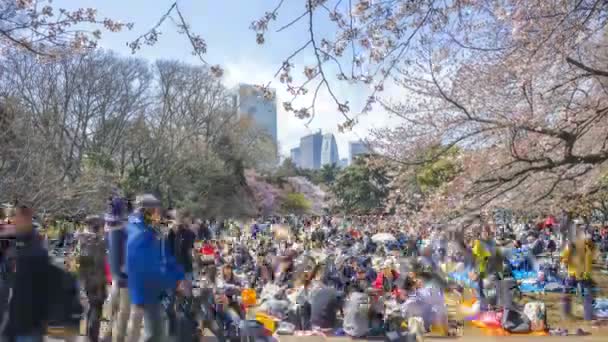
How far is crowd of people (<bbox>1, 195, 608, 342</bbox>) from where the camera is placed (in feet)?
12.0

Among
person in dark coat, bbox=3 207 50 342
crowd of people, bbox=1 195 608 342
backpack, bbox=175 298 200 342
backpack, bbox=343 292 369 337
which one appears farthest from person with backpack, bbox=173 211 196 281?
person in dark coat, bbox=3 207 50 342

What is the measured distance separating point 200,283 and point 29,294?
477 centimetres

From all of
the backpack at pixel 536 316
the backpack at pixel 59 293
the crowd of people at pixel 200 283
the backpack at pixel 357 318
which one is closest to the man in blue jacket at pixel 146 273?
the crowd of people at pixel 200 283

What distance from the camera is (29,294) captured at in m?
3.54

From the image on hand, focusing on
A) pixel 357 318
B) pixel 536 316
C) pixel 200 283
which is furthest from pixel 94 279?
pixel 536 316

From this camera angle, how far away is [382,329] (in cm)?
769

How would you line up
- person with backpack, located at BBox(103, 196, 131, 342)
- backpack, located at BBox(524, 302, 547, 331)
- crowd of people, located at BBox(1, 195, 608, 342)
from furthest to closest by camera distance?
backpack, located at BBox(524, 302, 547, 331) → person with backpack, located at BBox(103, 196, 131, 342) → crowd of people, located at BBox(1, 195, 608, 342)

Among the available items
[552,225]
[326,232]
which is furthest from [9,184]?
[552,225]

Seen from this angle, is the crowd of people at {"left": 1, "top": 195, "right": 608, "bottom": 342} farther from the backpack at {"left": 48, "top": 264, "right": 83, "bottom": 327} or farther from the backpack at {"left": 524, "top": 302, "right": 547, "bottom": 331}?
the backpack at {"left": 524, "top": 302, "right": 547, "bottom": 331}

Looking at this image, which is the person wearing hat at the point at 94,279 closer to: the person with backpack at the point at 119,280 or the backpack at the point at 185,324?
the person with backpack at the point at 119,280

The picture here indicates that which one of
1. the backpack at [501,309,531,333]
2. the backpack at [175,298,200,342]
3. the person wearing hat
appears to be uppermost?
the person wearing hat

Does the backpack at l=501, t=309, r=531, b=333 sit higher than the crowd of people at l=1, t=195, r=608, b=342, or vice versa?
the crowd of people at l=1, t=195, r=608, b=342

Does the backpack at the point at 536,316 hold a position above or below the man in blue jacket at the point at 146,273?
below

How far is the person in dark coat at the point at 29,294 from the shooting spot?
139 inches
